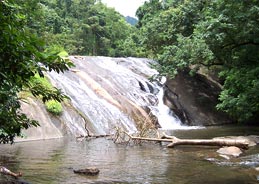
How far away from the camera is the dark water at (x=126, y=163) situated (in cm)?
880

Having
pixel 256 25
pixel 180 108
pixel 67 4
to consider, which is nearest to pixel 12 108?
pixel 256 25

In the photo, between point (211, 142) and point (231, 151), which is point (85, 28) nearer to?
point (211, 142)

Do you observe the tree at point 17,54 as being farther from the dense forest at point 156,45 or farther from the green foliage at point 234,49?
the green foliage at point 234,49

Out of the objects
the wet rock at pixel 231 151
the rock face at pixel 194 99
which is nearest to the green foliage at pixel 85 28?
the rock face at pixel 194 99

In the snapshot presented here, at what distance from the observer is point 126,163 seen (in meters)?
11.1

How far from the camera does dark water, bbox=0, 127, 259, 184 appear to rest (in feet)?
28.9

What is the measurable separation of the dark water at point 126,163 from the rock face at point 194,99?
1185 cm

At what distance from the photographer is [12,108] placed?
4062 millimetres

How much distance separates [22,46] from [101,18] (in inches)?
2117

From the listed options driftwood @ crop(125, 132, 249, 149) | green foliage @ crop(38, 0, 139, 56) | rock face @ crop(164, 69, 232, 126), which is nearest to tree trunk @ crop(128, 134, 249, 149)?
driftwood @ crop(125, 132, 249, 149)

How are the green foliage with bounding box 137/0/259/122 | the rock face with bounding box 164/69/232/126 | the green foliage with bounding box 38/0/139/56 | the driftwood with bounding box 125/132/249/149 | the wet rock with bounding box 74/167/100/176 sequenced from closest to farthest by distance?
the wet rock with bounding box 74/167/100/176 → the driftwood with bounding box 125/132/249/149 → the green foliage with bounding box 137/0/259/122 → the rock face with bounding box 164/69/232/126 → the green foliage with bounding box 38/0/139/56

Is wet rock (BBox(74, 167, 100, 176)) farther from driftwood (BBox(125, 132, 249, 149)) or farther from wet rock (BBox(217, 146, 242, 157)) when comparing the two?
driftwood (BBox(125, 132, 249, 149))

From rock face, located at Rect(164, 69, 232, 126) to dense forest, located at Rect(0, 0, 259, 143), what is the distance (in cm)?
135

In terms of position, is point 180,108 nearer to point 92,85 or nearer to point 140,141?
point 92,85
